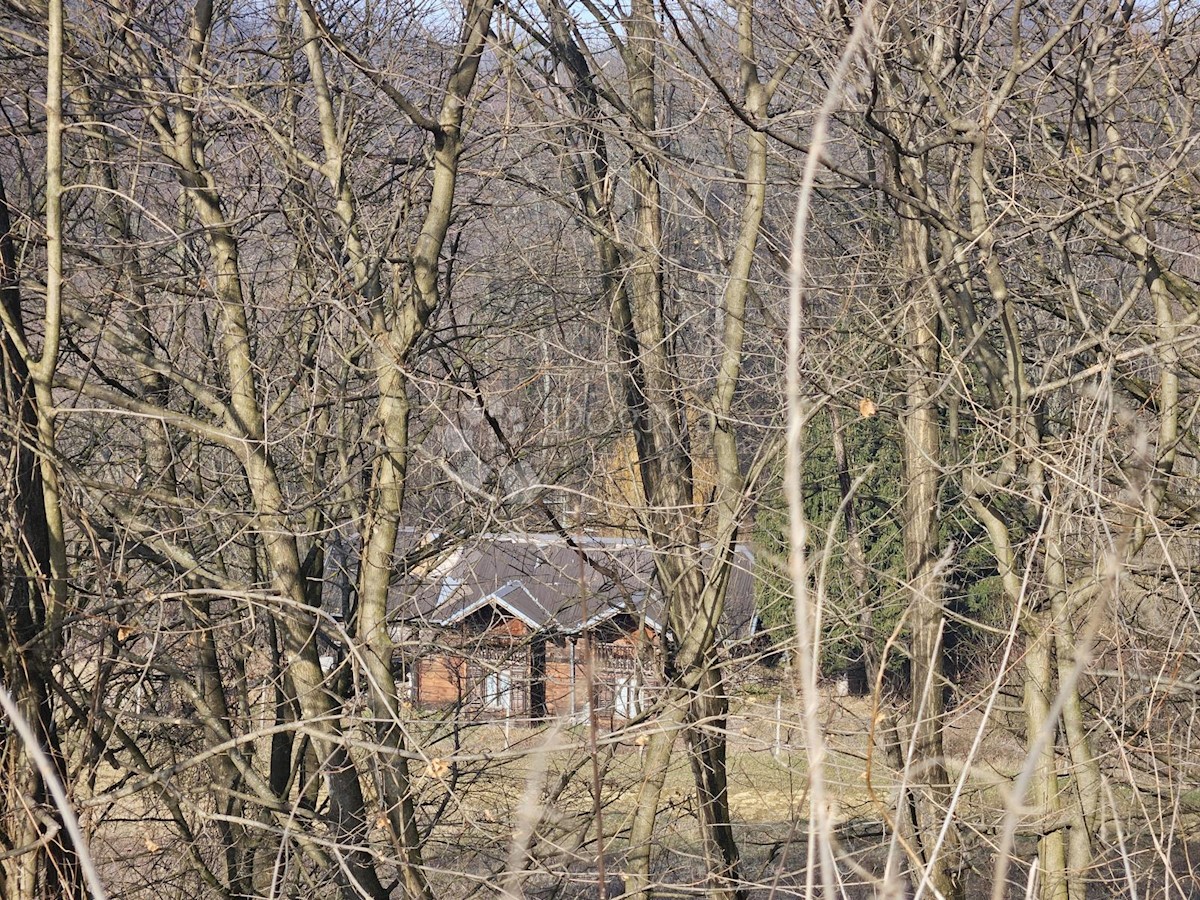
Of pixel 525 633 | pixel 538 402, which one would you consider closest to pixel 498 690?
pixel 525 633

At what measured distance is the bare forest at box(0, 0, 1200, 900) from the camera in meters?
4.35

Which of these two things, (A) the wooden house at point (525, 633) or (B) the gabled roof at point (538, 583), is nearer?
(A) the wooden house at point (525, 633)

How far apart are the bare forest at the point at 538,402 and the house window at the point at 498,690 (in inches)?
1.8

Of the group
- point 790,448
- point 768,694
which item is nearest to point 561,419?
point 768,694

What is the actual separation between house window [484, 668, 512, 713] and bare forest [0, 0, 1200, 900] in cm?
5

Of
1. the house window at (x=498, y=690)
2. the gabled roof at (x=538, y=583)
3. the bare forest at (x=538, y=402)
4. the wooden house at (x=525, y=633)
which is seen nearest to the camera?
the bare forest at (x=538, y=402)

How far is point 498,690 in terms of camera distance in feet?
19.3

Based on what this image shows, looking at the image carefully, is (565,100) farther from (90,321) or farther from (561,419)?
(90,321)

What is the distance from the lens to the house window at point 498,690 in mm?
5887

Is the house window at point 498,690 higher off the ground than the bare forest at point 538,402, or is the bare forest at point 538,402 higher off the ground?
the bare forest at point 538,402

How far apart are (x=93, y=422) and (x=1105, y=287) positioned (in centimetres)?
632

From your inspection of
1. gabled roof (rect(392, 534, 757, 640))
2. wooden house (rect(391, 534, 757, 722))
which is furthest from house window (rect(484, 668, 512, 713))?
gabled roof (rect(392, 534, 757, 640))

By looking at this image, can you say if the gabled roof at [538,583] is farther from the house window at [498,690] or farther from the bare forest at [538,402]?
the house window at [498,690]

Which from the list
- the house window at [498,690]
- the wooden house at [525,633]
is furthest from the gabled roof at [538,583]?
the house window at [498,690]
